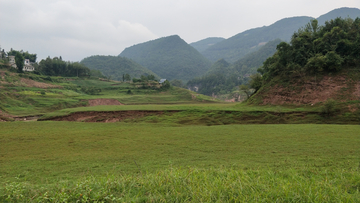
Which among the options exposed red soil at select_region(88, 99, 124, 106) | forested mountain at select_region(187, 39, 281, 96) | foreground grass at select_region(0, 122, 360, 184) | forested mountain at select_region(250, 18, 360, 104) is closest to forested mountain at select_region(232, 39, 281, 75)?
forested mountain at select_region(187, 39, 281, 96)

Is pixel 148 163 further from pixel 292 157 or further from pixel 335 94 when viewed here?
pixel 335 94

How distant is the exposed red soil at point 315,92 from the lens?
25.7 m

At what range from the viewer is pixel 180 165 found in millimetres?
7590

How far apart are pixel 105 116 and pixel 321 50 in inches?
1283

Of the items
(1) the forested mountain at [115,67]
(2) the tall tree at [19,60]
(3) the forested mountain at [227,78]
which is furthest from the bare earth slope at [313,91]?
(1) the forested mountain at [115,67]

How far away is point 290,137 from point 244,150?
4663 millimetres

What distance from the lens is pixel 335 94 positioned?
26062 millimetres

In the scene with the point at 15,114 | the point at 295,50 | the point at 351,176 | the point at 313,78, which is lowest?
the point at 15,114

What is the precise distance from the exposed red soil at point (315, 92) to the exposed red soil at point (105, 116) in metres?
17.3

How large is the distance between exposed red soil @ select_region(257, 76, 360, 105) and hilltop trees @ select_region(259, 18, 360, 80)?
7.10 ft

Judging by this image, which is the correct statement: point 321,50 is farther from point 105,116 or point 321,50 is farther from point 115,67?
point 115,67

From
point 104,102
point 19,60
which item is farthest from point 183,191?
point 19,60

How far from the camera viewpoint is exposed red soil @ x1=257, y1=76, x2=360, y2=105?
25.7 meters

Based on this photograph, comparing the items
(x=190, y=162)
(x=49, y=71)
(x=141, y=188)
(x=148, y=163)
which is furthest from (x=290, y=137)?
(x=49, y=71)
